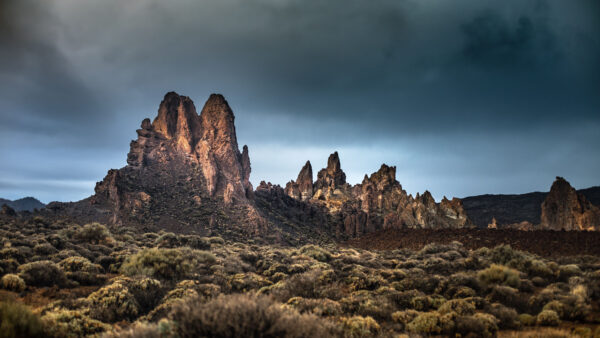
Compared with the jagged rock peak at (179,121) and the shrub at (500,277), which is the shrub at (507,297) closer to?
the shrub at (500,277)

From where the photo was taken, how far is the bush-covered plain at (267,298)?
19.1 ft

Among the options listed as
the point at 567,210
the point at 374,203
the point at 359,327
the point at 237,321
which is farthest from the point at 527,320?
the point at 374,203

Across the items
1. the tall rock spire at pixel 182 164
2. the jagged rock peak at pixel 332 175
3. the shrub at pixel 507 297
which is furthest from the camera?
the jagged rock peak at pixel 332 175

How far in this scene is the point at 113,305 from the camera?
34.1ft

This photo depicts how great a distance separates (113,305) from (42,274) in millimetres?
6012

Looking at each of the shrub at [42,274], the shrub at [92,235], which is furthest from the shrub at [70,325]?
the shrub at [92,235]

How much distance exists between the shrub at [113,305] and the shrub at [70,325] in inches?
36.2

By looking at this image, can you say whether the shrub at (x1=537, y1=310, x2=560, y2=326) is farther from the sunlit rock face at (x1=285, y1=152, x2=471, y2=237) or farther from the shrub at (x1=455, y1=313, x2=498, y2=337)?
the sunlit rock face at (x1=285, y1=152, x2=471, y2=237)

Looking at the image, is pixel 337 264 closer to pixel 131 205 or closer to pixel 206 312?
pixel 206 312

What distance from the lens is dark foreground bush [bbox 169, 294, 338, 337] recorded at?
5203 mm

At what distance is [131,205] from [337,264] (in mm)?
33218

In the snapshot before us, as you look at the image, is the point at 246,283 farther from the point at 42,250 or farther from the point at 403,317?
the point at 42,250

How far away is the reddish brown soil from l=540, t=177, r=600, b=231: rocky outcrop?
23651mm

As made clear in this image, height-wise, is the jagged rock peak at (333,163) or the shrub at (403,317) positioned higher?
the jagged rock peak at (333,163)
